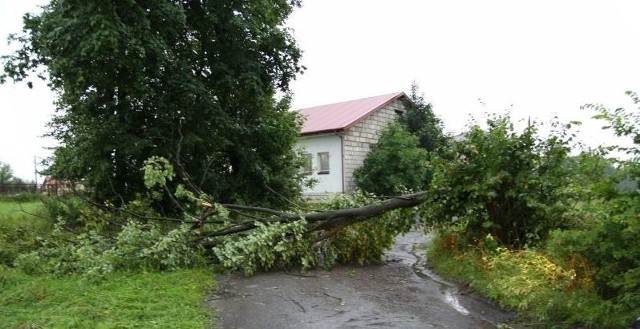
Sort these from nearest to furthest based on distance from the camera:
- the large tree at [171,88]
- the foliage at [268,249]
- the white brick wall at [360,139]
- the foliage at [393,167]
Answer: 1. the foliage at [268,249]
2. the large tree at [171,88]
3. the foliage at [393,167]
4. the white brick wall at [360,139]

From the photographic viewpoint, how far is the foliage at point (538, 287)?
451 cm

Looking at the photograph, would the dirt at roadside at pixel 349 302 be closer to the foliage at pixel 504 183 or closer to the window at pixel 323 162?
the foliage at pixel 504 183

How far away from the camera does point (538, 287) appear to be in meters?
5.30

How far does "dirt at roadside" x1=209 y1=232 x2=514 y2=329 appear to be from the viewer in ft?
17.2

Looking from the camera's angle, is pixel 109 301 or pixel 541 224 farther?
pixel 541 224

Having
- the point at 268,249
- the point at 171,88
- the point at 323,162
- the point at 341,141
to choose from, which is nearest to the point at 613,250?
the point at 268,249

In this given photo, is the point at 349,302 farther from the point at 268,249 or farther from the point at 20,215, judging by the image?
the point at 20,215

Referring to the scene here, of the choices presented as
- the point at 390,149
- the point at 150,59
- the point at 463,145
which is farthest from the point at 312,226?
the point at 390,149

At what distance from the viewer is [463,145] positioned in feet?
26.3

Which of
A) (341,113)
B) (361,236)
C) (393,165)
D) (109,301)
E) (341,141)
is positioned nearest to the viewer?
(109,301)

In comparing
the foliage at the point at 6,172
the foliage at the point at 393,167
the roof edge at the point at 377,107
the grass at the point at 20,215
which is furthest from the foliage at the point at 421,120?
the foliage at the point at 6,172

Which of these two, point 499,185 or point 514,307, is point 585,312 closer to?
point 514,307

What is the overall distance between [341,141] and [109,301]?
17.9 m

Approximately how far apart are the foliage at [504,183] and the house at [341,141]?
14.0 m
